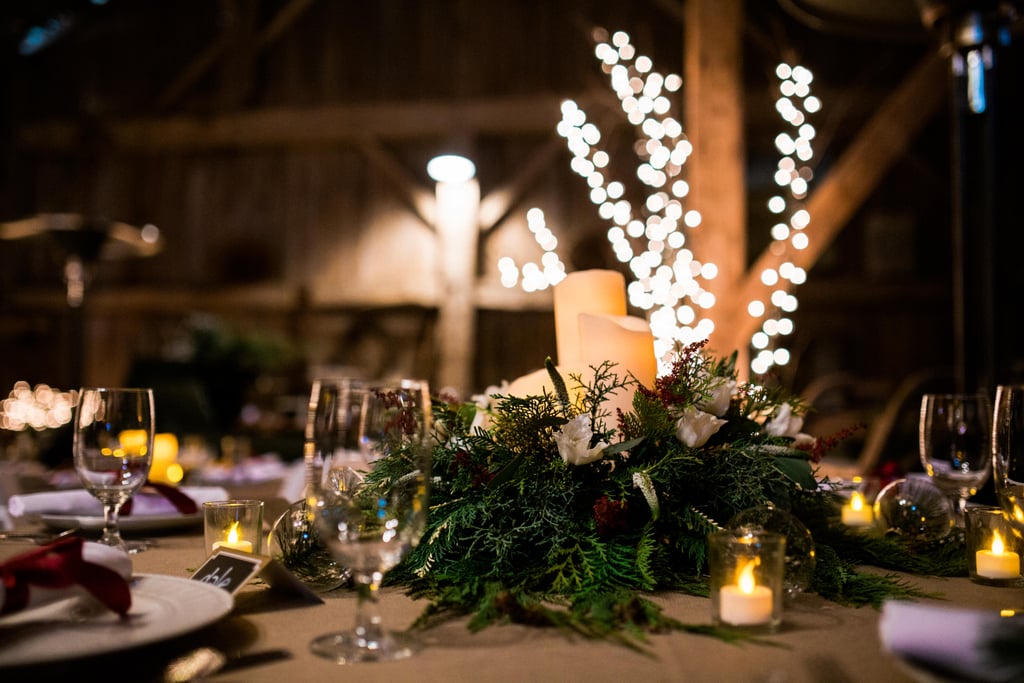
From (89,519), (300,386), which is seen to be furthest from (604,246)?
(89,519)

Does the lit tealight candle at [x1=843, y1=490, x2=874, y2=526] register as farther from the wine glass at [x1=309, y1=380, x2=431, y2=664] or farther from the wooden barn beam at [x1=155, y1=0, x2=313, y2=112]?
the wooden barn beam at [x1=155, y1=0, x2=313, y2=112]

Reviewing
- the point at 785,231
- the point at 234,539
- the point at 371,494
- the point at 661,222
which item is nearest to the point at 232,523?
the point at 234,539

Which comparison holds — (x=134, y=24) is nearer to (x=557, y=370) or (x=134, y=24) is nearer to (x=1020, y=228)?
(x=1020, y=228)

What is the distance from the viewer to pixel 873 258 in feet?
20.8

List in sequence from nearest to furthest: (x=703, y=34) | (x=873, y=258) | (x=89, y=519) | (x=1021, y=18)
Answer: (x=89, y=519)
(x=1021, y=18)
(x=703, y=34)
(x=873, y=258)

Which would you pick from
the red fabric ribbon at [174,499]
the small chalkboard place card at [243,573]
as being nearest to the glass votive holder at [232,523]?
the small chalkboard place card at [243,573]

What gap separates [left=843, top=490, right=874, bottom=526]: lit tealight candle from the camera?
1.23m

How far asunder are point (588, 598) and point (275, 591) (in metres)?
0.31

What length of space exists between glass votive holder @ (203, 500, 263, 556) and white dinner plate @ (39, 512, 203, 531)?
0.27m

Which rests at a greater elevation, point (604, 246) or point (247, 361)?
point (604, 246)

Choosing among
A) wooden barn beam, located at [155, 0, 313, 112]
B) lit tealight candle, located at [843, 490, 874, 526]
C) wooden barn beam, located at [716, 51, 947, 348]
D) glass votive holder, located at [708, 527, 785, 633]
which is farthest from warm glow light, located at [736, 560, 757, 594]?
wooden barn beam, located at [155, 0, 313, 112]

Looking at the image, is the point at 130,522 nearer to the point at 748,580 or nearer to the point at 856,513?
the point at 748,580

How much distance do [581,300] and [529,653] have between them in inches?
20.4

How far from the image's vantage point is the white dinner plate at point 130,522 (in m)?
1.17
